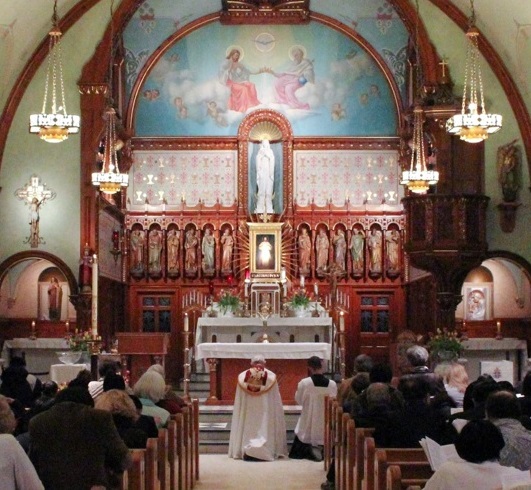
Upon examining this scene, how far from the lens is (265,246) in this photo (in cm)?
2577

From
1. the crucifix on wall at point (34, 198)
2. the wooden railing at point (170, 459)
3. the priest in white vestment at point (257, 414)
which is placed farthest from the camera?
the crucifix on wall at point (34, 198)

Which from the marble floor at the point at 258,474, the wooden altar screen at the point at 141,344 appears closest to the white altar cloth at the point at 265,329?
the wooden altar screen at the point at 141,344

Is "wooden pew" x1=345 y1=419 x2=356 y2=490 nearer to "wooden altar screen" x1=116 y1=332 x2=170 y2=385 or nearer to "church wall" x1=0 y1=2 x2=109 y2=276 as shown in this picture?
"wooden altar screen" x1=116 y1=332 x2=170 y2=385

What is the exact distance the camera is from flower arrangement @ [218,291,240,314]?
23.7m

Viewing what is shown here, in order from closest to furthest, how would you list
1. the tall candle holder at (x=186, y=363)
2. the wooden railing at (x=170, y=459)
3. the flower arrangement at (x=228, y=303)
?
the wooden railing at (x=170, y=459) < the tall candle holder at (x=186, y=363) < the flower arrangement at (x=228, y=303)

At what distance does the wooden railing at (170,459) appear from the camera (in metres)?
7.86

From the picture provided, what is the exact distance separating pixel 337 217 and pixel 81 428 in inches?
783

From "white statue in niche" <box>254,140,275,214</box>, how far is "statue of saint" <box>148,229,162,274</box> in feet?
8.27

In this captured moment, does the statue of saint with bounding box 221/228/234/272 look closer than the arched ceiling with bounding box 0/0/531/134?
No

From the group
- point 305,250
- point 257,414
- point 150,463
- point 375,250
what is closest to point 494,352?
point 375,250

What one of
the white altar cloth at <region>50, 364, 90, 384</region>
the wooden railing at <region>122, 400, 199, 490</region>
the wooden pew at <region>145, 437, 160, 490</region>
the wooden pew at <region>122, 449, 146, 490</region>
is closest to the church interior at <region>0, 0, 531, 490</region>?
the white altar cloth at <region>50, 364, 90, 384</region>

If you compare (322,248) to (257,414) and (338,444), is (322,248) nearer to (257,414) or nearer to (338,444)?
(257,414)

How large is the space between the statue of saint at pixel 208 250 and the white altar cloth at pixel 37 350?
4469mm

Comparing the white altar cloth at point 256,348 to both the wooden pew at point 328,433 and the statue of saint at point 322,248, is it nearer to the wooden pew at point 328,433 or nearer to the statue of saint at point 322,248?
the wooden pew at point 328,433
